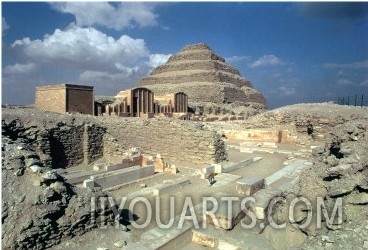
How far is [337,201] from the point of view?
4.30 meters

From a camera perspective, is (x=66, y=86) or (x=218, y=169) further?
(x=66, y=86)

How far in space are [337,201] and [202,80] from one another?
5022 cm

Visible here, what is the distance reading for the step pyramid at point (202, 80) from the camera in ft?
167

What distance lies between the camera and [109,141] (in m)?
13.5

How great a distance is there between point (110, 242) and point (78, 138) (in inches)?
355

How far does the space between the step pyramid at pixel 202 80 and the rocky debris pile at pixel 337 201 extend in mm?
44224

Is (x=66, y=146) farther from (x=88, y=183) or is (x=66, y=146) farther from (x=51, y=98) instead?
(x=51, y=98)

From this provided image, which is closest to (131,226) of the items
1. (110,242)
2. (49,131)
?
(110,242)

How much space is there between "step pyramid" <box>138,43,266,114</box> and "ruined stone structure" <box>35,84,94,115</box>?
97.7 feet

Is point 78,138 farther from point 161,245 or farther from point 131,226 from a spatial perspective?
point 161,245

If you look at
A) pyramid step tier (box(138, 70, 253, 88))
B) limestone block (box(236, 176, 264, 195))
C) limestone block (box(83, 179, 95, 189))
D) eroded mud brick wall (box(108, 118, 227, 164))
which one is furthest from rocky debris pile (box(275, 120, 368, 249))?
pyramid step tier (box(138, 70, 253, 88))

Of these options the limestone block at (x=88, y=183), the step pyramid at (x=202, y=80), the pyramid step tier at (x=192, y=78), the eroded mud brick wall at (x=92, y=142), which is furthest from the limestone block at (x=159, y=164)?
the pyramid step tier at (x=192, y=78)

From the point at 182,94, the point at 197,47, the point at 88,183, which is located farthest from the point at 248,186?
the point at 197,47

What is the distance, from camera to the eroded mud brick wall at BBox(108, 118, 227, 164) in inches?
448
